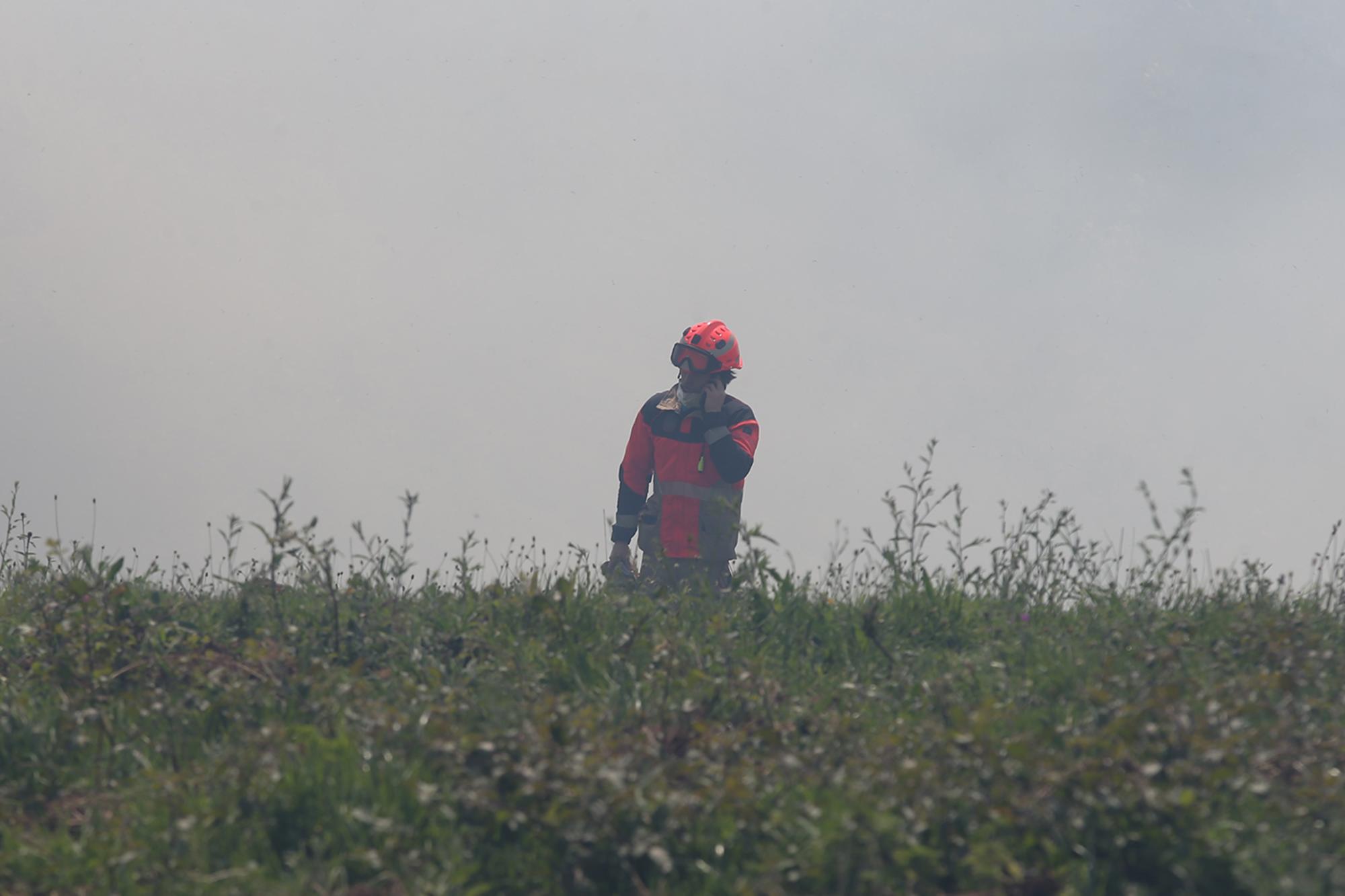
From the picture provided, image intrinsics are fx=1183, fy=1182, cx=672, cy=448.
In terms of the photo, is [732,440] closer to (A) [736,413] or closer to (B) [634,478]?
(A) [736,413]

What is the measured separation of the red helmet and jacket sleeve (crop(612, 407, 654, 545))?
63 cm

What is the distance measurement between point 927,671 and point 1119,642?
83 centimetres

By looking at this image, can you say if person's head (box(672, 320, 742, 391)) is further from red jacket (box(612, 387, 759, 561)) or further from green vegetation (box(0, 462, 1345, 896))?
green vegetation (box(0, 462, 1345, 896))

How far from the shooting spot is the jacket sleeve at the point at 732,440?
369 inches

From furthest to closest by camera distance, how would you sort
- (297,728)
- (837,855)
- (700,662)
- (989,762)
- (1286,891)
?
1. (700,662)
2. (297,728)
3. (989,762)
4. (837,855)
5. (1286,891)

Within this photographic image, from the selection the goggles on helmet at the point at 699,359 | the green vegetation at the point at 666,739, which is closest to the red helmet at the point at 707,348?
the goggles on helmet at the point at 699,359

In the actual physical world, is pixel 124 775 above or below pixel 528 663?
below

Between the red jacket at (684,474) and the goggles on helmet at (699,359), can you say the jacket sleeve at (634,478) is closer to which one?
the red jacket at (684,474)

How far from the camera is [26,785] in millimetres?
4109

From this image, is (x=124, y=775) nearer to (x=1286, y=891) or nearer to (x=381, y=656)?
(x=381, y=656)

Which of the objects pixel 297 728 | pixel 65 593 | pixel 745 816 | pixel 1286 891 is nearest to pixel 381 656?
pixel 297 728

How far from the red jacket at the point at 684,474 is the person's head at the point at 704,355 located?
22 centimetres

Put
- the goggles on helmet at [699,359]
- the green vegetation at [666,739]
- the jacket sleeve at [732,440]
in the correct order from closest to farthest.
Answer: the green vegetation at [666,739], the jacket sleeve at [732,440], the goggles on helmet at [699,359]

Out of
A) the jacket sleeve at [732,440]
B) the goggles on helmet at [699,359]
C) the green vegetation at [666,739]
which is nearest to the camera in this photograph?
the green vegetation at [666,739]
